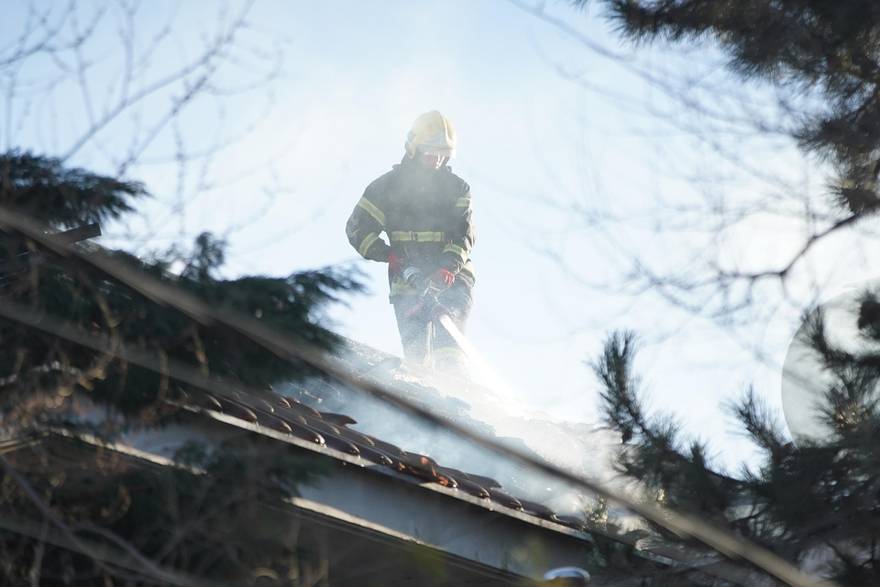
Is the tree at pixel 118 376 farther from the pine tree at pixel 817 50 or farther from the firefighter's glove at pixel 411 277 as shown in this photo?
the firefighter's glove at pixel 411 277

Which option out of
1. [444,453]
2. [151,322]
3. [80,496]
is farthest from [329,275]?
[444,453]

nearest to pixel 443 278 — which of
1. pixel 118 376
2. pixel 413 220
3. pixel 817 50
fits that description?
pixel 413 220

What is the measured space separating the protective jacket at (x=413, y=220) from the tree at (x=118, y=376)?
8654mm

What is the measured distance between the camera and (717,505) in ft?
18.6

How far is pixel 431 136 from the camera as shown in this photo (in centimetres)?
1325

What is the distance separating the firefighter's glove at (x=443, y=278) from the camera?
13281mm

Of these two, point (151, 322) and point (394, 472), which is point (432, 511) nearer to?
point (394, 472)

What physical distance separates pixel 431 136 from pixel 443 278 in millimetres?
1440

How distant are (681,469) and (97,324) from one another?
2.67 metres

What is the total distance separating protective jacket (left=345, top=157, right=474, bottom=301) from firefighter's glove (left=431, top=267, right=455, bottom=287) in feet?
0.22

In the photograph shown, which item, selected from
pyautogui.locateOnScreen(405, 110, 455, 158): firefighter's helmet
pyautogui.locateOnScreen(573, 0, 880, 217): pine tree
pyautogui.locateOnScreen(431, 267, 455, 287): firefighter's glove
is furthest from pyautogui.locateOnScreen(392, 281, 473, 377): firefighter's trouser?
pyautogui.locateOnScreen(573, 0, 880, 217): pine tree

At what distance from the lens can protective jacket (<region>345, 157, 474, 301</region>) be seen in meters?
13.2

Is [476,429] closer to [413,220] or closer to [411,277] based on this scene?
[411,277]

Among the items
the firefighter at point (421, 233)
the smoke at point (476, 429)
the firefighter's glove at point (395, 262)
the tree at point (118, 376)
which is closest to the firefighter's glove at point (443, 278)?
the firefighter at point (421, 233)
